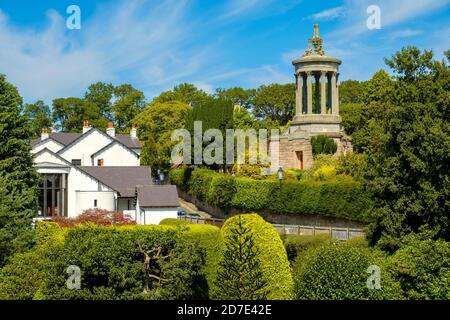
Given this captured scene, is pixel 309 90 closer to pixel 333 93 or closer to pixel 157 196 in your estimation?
pixel 333 93

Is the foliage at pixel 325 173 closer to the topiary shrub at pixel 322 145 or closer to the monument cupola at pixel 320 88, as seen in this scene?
the topiary shrub at pixel 322 145

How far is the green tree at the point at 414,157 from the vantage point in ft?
75.7

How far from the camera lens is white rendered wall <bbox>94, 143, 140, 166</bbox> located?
196ft

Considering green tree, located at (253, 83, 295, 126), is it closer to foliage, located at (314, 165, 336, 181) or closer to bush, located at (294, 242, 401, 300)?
foliage, located at (314, 165, 336, 181)

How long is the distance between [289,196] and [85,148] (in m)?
25.7

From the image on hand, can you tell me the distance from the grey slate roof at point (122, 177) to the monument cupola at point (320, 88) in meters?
18.1

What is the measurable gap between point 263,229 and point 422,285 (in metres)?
5.72

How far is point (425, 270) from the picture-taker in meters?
20.5

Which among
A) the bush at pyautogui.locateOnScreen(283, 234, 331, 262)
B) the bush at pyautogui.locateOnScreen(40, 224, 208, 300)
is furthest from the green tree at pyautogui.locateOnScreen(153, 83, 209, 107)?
the bush at pyautogui.locateOnScreen(40, 224, 208, 300)

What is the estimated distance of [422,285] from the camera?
67.6ft

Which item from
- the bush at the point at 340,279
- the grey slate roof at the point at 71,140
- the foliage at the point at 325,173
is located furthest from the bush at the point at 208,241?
the grey slate roof at the point at 71,140

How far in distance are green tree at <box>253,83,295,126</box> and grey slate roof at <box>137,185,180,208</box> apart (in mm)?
53842

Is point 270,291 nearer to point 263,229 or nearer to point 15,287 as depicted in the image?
point 263,229
